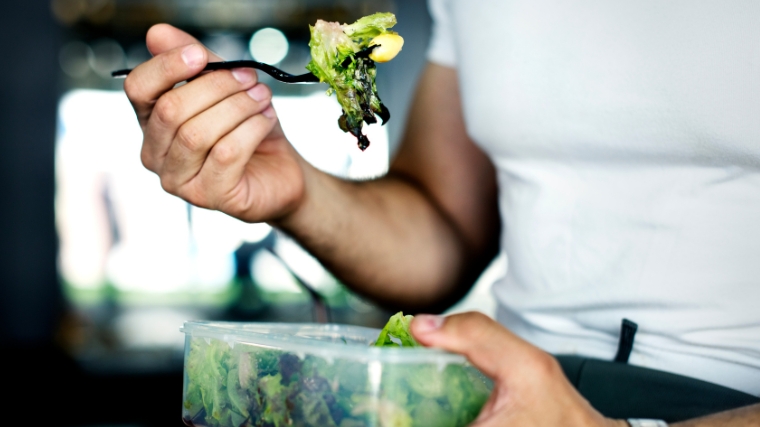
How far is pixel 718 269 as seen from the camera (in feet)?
2.93

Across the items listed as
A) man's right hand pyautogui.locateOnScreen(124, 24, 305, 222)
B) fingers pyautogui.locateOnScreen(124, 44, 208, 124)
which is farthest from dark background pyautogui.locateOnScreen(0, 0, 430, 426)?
fingers pyautogui.locateOnScreen(124, 44, 208, 124)

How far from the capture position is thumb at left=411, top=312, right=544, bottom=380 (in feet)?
1.90

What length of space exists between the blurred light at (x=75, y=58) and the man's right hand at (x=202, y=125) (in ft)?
9.65

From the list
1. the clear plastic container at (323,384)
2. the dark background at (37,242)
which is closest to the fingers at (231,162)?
the clear plastic container at (323,384)

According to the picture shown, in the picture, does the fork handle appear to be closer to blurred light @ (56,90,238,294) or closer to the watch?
the watch

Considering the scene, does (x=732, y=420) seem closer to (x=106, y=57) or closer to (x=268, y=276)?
(x=268, y=276)

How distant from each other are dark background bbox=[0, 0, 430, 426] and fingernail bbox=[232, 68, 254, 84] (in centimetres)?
287

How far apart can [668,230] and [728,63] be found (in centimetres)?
23

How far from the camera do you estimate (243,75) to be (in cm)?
91

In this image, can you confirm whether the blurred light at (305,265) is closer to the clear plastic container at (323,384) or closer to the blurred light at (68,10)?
the blurred light at (68,10)

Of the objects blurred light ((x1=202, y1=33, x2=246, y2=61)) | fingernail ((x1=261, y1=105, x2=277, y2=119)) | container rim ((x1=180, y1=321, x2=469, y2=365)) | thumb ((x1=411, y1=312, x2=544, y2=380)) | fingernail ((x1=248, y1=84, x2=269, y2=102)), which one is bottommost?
container rim ((x1=180, y1=321, x2=469, y2=365))

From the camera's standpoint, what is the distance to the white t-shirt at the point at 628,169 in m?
0.88

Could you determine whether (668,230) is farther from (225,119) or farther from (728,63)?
(225,119)

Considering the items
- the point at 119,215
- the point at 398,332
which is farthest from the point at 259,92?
the point at 119,215
